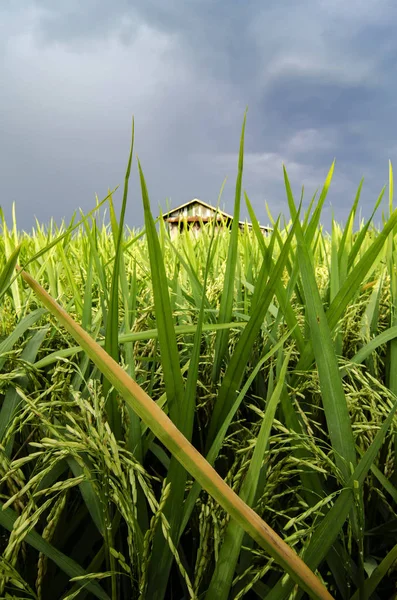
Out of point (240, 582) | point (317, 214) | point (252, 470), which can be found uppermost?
point (317, 214)

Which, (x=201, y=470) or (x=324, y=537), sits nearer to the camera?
(x=201, y=470)

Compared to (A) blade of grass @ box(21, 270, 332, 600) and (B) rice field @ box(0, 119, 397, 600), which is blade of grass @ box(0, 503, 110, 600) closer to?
(B) rice field @ box(0, 119, 397, 600)

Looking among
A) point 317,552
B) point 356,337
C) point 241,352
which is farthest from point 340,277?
point 317,552

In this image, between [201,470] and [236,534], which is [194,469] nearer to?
[201,470]

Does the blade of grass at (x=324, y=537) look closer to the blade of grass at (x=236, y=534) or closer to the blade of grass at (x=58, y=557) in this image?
the blade of grass at (x=236, y=534)

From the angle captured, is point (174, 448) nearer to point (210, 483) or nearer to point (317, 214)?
point (210, 483)

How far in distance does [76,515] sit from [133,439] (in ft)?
0.37

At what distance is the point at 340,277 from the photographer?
895 mm

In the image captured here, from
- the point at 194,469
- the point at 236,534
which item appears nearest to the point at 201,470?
the point at 194,469

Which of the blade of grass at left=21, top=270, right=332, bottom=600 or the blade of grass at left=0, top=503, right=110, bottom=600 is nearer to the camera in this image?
the blade of grass at left=21, top=270, right=332, bottom=600

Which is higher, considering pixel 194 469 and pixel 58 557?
pixel 194 469

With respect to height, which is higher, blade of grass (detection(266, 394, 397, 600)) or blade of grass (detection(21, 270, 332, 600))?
blade of grass (detection(21, 270, 332, 600))

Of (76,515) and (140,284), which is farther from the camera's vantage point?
(140,284)

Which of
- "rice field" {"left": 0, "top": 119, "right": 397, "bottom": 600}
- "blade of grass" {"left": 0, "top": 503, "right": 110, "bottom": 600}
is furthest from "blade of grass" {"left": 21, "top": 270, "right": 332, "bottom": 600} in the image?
"blade of grass" {"left": 0, "top": 503, "right": 110, "bottom": 600}
